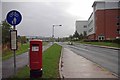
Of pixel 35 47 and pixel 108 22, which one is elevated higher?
pixel 108 22

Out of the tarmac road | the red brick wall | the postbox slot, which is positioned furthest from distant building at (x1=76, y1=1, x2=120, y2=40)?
the postbox slot

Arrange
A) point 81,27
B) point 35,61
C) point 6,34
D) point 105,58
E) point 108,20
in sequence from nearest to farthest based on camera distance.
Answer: point 35,61, point 105,58, point 6,34, point 108,20, point 81,27

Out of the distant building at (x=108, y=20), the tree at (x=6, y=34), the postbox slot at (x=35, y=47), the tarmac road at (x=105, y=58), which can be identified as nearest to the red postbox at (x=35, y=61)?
the postbox slot at (x=35, y=47)

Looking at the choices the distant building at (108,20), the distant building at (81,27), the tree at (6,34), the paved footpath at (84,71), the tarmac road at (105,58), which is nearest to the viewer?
the paved footpath at (84,71)

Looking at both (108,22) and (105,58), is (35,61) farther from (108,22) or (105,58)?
(108,22)

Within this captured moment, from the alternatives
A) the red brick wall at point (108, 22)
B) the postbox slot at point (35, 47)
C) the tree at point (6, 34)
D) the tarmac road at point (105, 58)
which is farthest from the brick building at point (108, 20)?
the postbox slot at point (35, 47)

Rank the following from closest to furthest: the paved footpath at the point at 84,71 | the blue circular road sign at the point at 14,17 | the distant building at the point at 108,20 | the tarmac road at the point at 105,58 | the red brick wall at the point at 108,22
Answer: the blue circular road sign at the point at 14,17 < the paved footpath at the point at 84,71 < the tarmac road at the point at 105,58 < the distant building at the point at 108,20 < the red brick wall at the point at 108,22

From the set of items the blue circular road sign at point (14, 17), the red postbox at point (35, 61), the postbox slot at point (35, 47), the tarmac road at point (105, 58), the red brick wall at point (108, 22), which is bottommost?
the tarmac road at point (105, 58)

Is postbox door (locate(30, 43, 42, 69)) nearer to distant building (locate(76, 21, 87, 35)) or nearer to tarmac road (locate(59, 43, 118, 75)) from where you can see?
tarmac road (locate(59, 43, 118, 75))

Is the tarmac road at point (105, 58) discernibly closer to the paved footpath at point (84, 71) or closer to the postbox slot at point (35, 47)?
the paved footpath at point (84, 71)

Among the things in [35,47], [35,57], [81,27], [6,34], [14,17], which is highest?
[81,27]

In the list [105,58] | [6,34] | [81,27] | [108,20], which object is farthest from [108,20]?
[81,27]

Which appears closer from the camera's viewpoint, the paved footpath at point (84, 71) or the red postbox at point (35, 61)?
the red postbox at point (35, 61)

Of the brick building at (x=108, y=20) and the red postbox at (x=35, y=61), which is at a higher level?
the brick building at (x=108, y=20)
